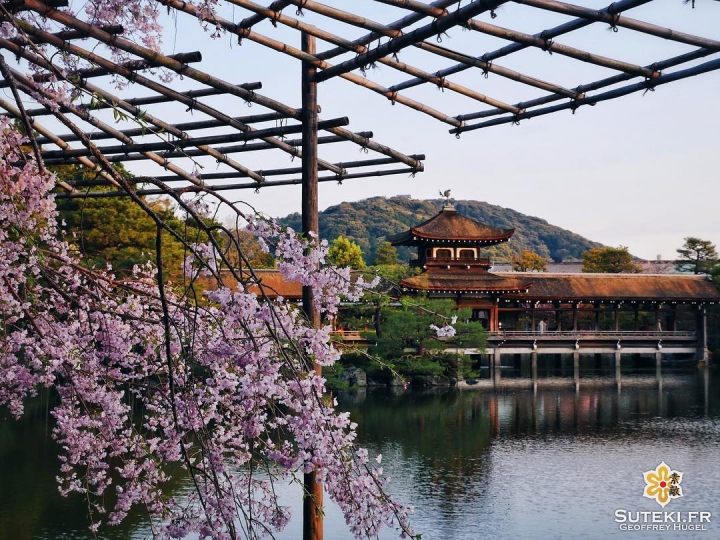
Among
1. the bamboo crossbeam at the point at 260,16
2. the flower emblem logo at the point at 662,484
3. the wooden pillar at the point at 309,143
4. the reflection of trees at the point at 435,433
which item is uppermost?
the bamboo crossbeam at the point at 260,16

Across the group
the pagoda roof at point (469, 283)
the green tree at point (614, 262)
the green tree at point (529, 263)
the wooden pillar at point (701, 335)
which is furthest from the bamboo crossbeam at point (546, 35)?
the green tree at point (529, 263)

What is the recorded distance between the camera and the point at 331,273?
4.58 m

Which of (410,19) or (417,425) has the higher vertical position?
(410,19)

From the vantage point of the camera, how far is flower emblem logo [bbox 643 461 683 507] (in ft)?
44.9

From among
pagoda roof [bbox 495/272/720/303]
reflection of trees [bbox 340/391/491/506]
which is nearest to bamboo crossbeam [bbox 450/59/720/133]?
reflection of trees [bbox 340/391/491/506]

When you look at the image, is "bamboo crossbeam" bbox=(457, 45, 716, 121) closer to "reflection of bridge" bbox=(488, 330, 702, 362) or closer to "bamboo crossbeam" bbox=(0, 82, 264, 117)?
"bamboo crossbeam" bbox=(0, 82, 264, 117)

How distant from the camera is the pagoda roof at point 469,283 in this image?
32.6 m

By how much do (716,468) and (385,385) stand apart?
13621mm

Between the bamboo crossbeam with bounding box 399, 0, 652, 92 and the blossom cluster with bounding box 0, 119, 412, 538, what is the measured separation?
1912 mm

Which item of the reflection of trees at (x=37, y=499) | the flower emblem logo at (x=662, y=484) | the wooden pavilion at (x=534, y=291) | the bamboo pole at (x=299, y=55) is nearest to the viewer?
the bamboo pole at (x=299, y=55)

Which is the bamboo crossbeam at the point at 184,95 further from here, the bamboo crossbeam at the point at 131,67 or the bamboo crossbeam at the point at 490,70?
the bamboo crossbeam at the point at 490,70

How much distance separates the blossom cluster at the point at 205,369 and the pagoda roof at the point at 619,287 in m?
30.5

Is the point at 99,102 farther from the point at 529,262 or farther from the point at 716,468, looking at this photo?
the point at 529,262

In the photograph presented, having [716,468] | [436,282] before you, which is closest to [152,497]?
[716,468]
